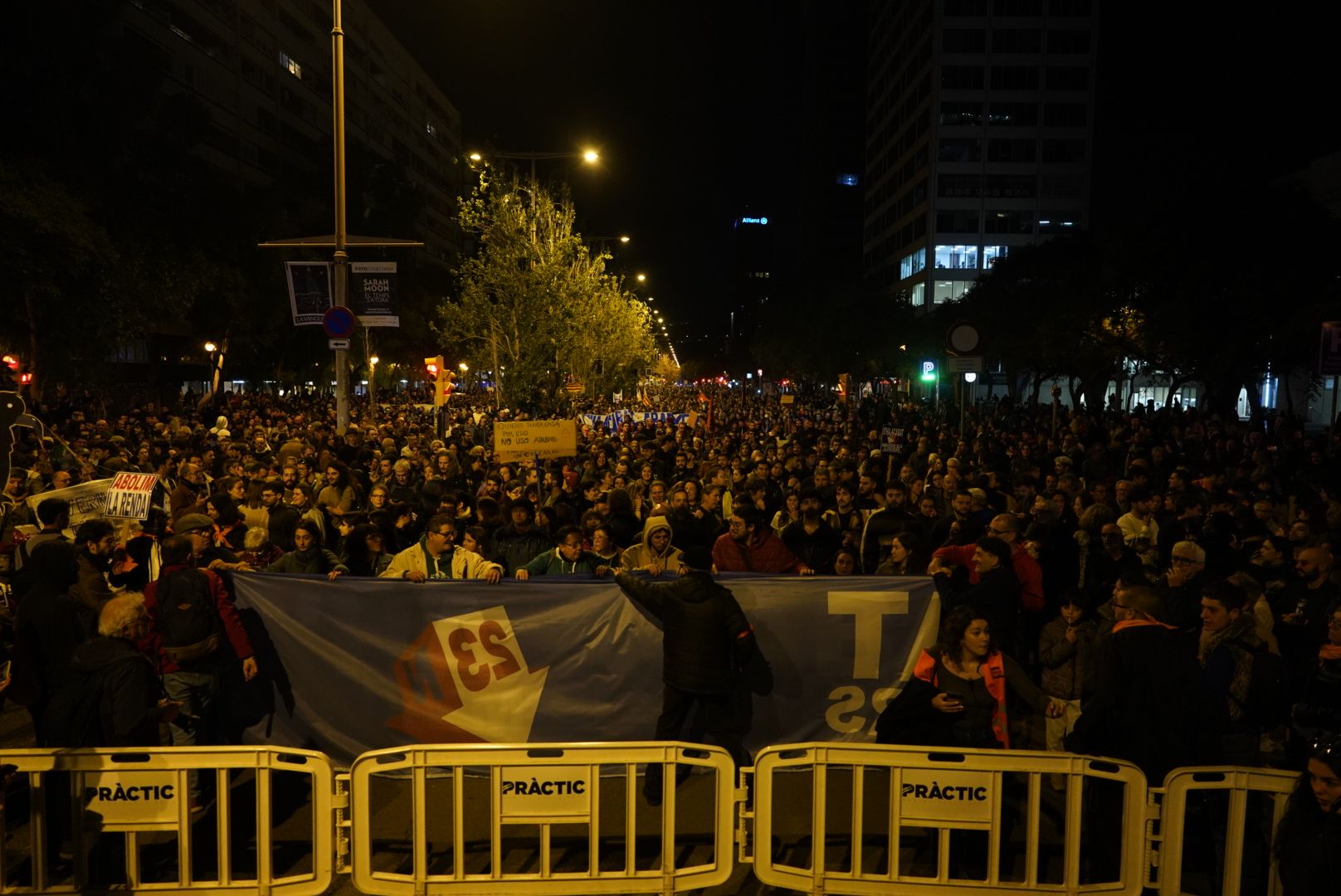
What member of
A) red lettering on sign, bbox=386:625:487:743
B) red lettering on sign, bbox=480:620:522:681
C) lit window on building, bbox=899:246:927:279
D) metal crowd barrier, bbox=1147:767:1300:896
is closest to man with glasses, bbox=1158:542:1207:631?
metal crowd barrier, bbox=1147:767:1300:896

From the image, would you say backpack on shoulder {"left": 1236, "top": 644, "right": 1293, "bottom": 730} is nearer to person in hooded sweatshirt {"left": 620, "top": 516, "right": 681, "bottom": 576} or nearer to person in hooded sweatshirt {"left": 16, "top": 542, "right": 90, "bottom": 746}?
person in hooded sweatshirt {"left": 620, "top": 516, "right": 681, "bottom": 576}

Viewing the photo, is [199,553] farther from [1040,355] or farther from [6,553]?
[1040,355]

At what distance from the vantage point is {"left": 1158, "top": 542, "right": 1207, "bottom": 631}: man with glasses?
6.04 meters

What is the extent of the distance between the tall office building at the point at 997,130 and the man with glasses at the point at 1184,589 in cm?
7293

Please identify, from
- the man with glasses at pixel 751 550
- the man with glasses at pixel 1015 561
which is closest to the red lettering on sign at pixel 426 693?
the man with glasses at pixel 751 550

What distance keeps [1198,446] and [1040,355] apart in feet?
62.7

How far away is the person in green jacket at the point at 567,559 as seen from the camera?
7.06 m

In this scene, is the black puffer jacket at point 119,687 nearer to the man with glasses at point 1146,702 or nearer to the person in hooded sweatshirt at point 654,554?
the person in hooded sweatshirt at point 654,554

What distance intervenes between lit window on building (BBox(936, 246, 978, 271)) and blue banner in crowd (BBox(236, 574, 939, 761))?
78097 millimetres

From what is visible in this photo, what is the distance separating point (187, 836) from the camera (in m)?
4.06

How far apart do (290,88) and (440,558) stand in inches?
2666

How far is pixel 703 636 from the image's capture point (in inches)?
209

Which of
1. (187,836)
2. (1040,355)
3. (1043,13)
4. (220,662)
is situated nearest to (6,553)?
(220,662)

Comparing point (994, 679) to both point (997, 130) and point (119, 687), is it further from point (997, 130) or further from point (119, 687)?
point (997, 130)
